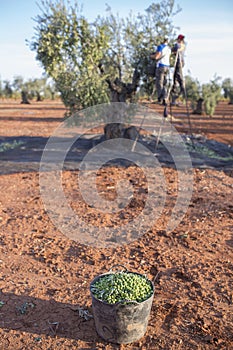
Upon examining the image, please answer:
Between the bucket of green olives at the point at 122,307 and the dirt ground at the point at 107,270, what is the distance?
12cm

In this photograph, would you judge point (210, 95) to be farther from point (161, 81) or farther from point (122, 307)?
point (122, 307)

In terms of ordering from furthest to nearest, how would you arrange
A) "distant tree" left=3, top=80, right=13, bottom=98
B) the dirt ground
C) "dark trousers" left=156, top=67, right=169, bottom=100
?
"distant tree" left=3, top=80, right=13, bottom=98 < "dark trousers" left=156, top=67, right=169, bottom=100 < the dirt ground

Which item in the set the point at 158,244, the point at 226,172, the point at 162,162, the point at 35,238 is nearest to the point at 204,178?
the point at 226,172

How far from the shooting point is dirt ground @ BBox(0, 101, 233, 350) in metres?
3.14

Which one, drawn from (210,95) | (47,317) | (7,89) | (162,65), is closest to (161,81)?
(162,65)

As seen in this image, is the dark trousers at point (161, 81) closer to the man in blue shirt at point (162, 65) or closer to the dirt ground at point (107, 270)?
the man in blue shirt at point (162, 65)

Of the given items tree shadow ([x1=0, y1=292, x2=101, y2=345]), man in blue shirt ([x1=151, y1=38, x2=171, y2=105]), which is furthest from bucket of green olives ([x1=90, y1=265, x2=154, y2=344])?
man in blue shirt ([x1=151, y1=38, x2=171, y2=105])

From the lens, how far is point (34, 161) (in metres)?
10.0

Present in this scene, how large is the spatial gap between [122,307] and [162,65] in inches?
305

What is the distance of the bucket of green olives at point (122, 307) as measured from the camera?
2.89 meters

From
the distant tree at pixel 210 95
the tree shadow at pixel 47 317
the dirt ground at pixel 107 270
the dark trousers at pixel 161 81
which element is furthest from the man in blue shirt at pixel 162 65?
the distant tree at pixel 210 95

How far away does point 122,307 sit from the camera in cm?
287

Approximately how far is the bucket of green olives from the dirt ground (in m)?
0.12

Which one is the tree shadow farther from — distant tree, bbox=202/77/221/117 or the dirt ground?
distant tree, bbox=202/77/221/117
